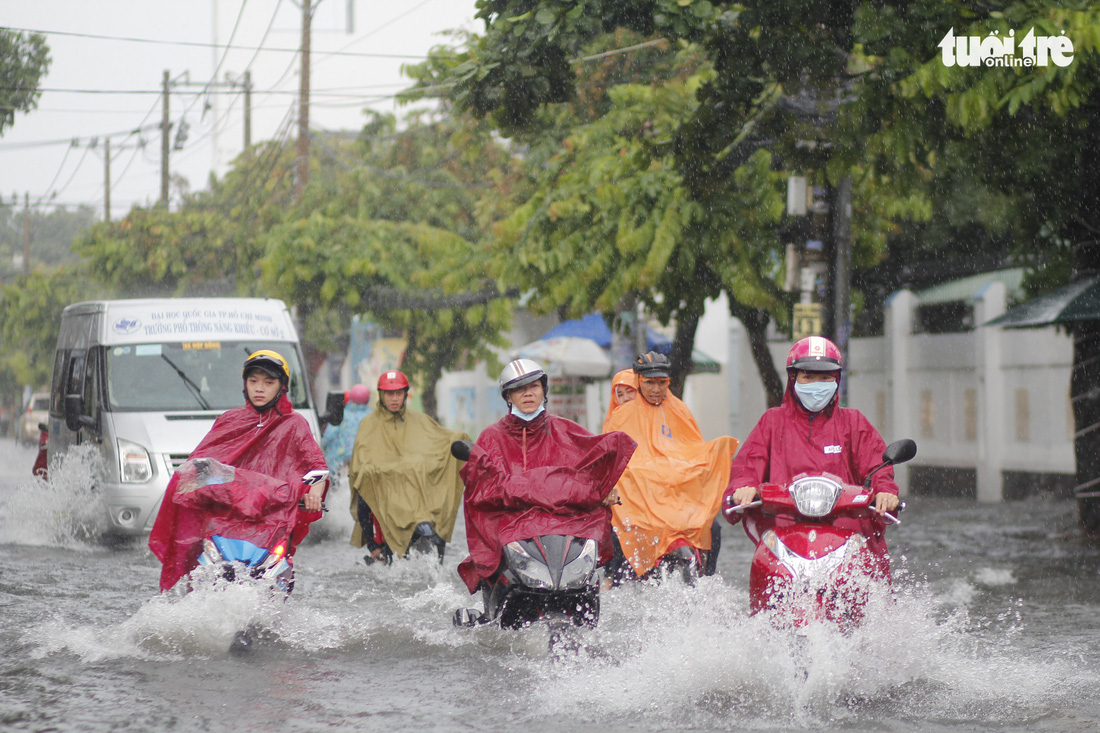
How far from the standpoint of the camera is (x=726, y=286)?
15.9 metres

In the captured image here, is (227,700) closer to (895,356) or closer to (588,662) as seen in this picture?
(588,662)

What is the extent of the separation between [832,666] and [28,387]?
67.8 m

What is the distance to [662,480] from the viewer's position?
8.70 metres

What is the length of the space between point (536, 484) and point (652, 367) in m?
2.41

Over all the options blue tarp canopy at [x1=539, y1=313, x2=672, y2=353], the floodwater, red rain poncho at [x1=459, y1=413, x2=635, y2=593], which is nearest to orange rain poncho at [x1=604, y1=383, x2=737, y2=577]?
the floodwater

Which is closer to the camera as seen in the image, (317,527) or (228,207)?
(317,527)

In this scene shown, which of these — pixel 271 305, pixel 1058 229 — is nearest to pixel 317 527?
pixel 271 305

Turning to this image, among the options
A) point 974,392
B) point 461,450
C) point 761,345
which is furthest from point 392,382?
point 974,392

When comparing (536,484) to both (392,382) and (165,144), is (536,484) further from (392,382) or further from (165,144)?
(165,144)

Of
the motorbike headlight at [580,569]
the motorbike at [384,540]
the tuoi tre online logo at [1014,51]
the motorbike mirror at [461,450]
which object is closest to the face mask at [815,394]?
the motorbike headlight at [580,569]

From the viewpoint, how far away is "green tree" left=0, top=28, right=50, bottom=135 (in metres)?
18.1

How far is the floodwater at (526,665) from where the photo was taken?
18.9 feet

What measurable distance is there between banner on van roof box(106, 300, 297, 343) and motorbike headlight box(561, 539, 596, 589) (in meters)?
7.39

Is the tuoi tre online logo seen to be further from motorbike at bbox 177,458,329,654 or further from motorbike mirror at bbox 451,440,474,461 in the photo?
motorbike at bbox 177,458,329,654
